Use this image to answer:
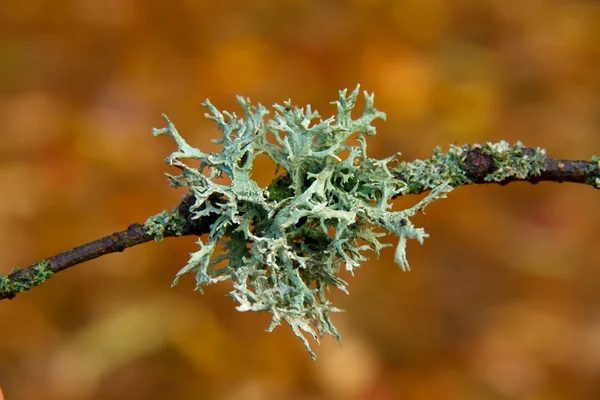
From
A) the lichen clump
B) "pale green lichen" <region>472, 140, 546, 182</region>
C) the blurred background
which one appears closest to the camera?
the lichen clump

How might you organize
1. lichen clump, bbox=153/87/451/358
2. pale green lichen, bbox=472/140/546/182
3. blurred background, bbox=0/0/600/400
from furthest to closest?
blurred background, bbox=0/0/600/400 < pale green lichen, bbox=472/140/546/182 < lichen clump, bbox=153/87/451/358

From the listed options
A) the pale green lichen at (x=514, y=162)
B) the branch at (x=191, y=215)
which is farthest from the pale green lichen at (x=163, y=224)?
the pale green lichen at (x=514, y=162)

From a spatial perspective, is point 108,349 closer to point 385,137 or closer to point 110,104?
point 110,104

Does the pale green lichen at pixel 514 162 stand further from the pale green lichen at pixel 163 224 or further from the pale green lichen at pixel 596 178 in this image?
the pale green lichen at pixel 163 224

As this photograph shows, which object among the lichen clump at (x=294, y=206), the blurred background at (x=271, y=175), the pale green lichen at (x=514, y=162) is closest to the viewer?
→ the lichen clump at (x=294, y=206)

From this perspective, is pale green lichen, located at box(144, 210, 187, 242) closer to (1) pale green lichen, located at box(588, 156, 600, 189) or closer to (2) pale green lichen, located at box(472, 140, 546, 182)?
(2) pale green lichen, located at box(472, 140, 546, 182)

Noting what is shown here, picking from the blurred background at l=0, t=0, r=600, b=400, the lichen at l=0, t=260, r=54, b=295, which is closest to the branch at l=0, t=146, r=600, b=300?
the lichen at l=0, t=260, r=54, b=295

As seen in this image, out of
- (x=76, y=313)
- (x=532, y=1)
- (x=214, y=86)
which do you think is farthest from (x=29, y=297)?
(x=532, y=1)
